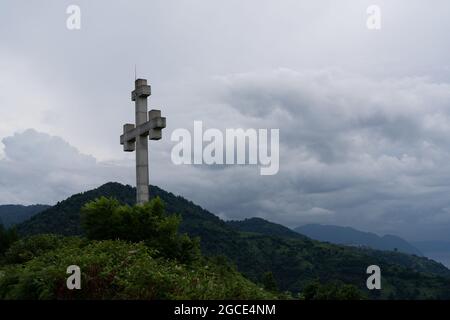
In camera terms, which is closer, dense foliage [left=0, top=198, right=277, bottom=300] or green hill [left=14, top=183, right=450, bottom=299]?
dense foliage [left=0, top=198, right=277, bottom=300]

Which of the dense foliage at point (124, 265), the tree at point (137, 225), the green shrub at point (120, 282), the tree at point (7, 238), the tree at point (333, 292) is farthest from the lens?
the tree at point (7, 238)

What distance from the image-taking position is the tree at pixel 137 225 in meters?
17.8

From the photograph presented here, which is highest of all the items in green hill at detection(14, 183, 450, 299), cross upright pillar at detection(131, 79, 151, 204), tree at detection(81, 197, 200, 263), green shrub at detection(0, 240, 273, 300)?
cross upright pillar at detection(131, 79, 151, 204)

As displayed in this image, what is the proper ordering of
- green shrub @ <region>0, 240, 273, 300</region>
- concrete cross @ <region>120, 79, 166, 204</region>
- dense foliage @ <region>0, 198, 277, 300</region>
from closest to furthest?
1. green shrub @ <region>0, 240, 273, 300</region>
2. dense foliage @ <region>0, 198, 277, 300</region>
3. concrete cross @ <region>120, 79, 166, 204</region>

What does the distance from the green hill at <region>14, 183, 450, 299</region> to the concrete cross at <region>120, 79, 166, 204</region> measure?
10084 centimetres

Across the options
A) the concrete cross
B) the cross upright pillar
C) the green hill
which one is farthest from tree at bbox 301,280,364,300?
the green hill

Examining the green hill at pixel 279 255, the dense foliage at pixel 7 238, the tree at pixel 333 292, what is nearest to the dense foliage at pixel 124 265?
the dense foliage at pixel 7 238

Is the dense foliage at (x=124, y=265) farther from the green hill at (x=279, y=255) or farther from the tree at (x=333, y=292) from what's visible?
the green hill at (x=279, y=255)

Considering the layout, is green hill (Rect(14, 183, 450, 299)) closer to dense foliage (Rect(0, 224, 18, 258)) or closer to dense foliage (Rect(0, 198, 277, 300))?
dense foliage (Rect(0, 224, 18, 258))

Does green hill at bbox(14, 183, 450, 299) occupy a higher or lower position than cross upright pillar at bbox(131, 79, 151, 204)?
lower

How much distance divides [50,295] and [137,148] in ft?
30.4

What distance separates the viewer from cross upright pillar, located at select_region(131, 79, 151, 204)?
66.9 feet

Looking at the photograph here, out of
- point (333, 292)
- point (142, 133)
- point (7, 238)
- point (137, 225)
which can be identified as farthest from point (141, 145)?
point (333, 292)
